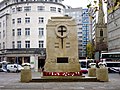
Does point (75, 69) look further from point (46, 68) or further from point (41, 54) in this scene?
point (41, 54)

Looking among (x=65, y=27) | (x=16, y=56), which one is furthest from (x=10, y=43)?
(x=65, y=27)

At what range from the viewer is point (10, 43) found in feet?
281

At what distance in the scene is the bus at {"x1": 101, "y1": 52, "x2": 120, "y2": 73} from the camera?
66.1 metres

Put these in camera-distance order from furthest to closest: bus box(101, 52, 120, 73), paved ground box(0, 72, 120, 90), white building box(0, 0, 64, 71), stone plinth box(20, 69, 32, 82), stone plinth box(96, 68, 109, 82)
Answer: white building box(0, 0, 64, 71), bus box(101, 52, 120, 73), stone plinth box(96, 68, 109, 82), stone plinth box(20, 69, 32, 82), paved ground box(0, 72, 120, 90)

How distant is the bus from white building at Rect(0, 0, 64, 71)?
17933mm

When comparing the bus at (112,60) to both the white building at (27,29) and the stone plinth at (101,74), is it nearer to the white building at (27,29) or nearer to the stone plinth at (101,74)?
the white building at (27,29)

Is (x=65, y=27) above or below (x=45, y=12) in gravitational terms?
below

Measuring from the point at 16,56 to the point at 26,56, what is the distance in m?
3.10

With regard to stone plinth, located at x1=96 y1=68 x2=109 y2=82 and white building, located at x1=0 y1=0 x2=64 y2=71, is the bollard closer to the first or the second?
stone plinth, located at x1=96 y1=68 x2=109 y2=82

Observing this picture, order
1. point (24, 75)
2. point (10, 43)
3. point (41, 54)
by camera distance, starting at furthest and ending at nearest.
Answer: point (10, 43) → point (41, 54) → point (24, 75)

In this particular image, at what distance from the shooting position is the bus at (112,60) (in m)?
66.1

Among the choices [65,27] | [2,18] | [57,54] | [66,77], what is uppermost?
[2,18]

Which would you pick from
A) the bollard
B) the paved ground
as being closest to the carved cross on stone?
the bollard

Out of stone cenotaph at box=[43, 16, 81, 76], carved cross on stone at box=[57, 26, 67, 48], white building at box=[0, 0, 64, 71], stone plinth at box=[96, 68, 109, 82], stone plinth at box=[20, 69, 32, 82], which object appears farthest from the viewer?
white building at box=[0, 0, 64, 71]
